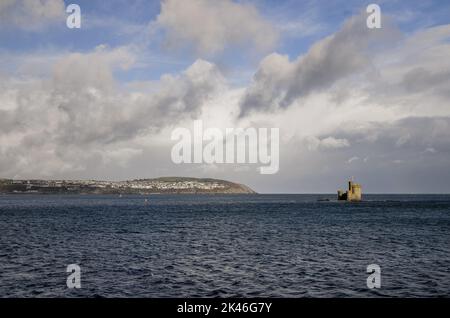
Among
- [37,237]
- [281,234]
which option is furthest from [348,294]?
[37,237]

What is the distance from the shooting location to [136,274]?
35219 millimetres

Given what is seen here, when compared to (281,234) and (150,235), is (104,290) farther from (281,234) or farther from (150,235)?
(281,234)

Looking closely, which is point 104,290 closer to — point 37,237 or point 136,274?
point 136,274

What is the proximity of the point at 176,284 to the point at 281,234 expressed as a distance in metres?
37.8

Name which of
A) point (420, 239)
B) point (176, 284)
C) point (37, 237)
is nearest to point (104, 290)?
point (176, 284)

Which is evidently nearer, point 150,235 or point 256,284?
point 256,284

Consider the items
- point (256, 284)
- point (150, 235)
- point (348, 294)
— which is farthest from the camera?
point (150, 235)

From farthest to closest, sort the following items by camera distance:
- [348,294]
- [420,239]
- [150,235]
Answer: [150,235]
[420,239]
[348,294]
